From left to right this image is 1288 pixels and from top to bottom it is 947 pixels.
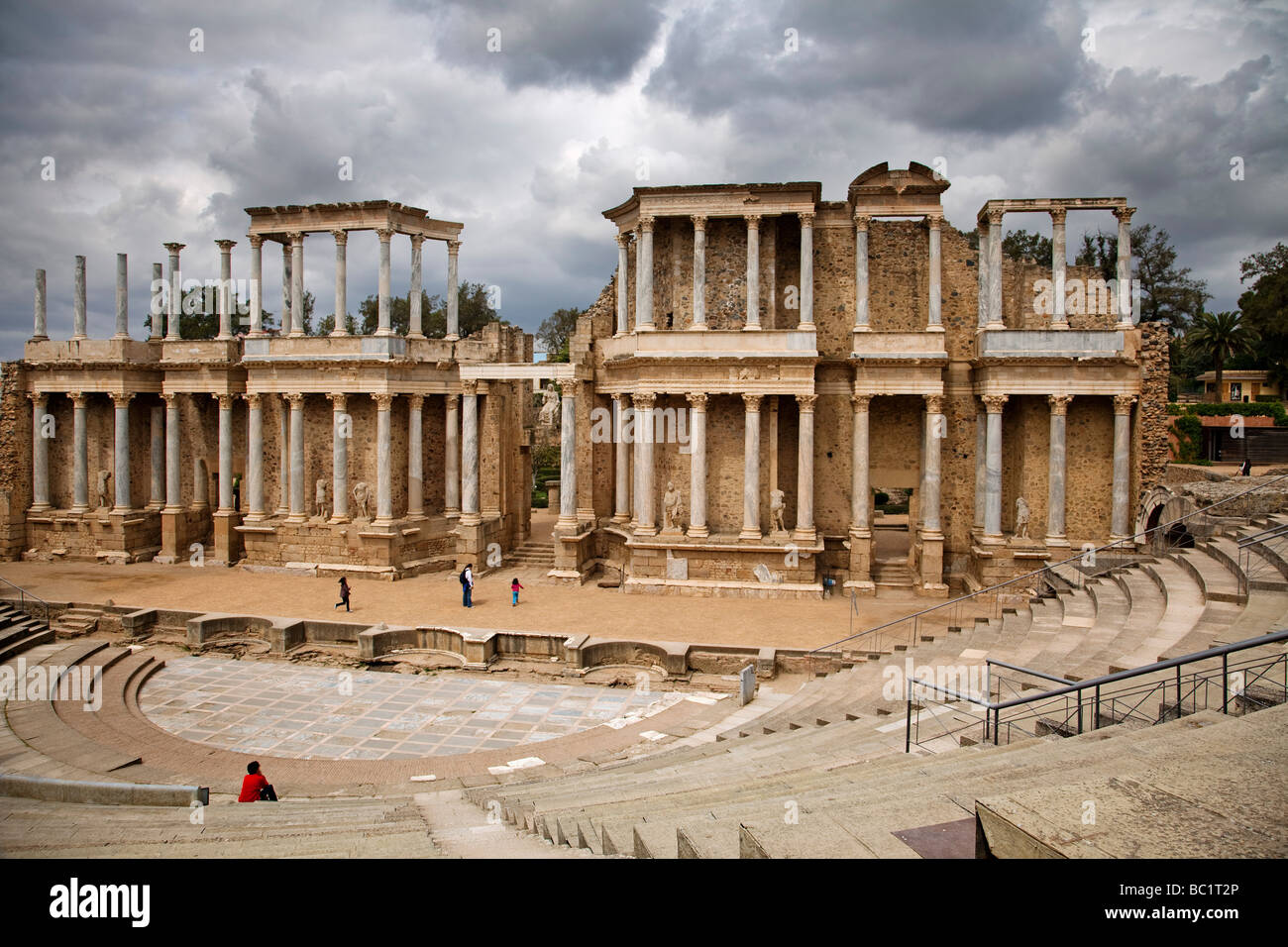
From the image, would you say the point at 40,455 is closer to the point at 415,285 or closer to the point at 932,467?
the point at 415,285

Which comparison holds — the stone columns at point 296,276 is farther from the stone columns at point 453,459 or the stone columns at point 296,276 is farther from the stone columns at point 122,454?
the stone columns at point 122,454

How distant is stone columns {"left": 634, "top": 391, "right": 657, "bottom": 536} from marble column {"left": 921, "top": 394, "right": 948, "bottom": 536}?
876cm

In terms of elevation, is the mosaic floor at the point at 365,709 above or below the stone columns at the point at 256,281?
below

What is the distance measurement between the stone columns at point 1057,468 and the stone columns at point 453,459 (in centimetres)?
2066

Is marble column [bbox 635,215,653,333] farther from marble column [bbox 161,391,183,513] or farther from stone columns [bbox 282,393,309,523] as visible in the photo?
marble column [bbox 161,391,183,513]

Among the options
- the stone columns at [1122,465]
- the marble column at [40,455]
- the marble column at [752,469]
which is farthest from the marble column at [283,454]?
the stone columns at [1122,465]

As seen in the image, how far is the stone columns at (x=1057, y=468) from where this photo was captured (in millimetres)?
23828

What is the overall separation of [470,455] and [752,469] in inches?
420

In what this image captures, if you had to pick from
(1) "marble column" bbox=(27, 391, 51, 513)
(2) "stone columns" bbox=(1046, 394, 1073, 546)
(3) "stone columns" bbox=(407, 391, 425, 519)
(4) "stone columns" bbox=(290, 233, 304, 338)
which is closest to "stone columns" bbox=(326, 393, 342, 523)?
(3) "stone columns" bbox=(407, 391, 425, 519)

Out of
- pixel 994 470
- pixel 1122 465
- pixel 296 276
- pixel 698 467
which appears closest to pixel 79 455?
pixel 296 276

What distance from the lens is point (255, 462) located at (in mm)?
29641
